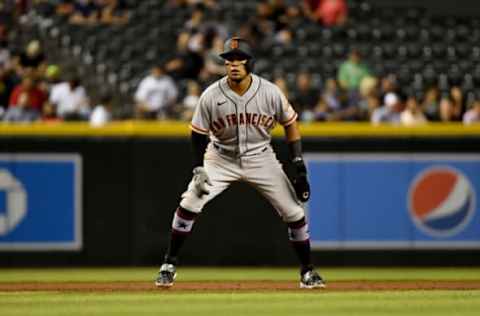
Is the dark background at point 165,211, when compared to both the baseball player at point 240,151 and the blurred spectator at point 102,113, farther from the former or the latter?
the baseball player at point 240,151

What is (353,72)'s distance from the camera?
55.1 ft

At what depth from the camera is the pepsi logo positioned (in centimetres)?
1349

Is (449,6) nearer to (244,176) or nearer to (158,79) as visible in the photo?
(158,79)

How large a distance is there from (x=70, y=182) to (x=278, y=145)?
2.22 m

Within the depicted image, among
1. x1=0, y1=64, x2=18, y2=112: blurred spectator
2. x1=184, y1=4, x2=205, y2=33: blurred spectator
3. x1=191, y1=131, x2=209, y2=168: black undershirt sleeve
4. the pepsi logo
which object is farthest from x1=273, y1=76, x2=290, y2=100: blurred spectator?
x1=191, y1=131, x2=209, y2=168: black undershirt sleeve

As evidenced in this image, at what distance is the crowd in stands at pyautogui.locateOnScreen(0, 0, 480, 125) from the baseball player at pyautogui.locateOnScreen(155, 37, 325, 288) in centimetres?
479

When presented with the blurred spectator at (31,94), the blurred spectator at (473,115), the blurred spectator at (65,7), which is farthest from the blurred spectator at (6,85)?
the blurred spectator at (473,115)

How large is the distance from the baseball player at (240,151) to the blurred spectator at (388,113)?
478cm

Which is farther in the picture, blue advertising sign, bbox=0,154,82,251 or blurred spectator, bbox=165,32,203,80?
blurred spectator, bbox=165,32,203,80

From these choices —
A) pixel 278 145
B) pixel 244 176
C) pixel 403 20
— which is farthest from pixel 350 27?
pixel 244 176

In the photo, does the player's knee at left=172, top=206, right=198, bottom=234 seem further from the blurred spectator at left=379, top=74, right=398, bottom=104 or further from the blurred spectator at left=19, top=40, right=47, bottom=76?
the blurred spectator at left=19, top=40, right=47, bottom=76

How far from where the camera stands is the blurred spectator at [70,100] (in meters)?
15.1

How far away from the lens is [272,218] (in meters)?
13.4

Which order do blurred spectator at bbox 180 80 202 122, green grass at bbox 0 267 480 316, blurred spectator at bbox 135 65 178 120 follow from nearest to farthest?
1. green grass at bbox 0 267 480 316
2. blurred spectator at bbox 180 80 202 122
3. blurred spectator at bbox 135 65 178 120
